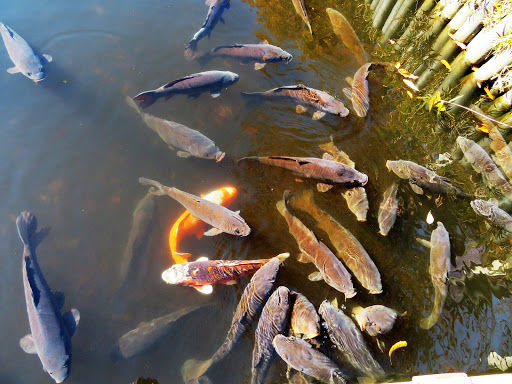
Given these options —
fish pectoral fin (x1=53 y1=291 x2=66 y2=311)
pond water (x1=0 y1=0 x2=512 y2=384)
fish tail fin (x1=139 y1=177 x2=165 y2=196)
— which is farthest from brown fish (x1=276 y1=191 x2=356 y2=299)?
fish pectoral fin (x1=53 y1=291 x2=66 y2=311)

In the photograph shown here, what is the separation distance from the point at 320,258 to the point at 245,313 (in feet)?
3.99

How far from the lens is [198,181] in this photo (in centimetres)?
533

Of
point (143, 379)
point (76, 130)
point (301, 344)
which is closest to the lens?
point (301, 344)

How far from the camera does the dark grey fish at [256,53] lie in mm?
6430

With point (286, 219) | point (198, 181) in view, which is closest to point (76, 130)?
point (198, 181)

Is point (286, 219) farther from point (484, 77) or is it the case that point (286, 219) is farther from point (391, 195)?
point (484, 77)

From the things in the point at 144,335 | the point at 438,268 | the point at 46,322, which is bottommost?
the point at 46,322

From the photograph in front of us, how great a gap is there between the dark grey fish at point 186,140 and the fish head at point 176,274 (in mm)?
1872

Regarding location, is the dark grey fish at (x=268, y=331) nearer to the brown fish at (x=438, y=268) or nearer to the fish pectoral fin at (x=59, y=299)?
the brown fish at (x=438, y=268)

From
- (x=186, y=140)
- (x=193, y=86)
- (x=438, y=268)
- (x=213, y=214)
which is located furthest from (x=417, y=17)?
(x=213, y=214)

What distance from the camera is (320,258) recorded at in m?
4.25

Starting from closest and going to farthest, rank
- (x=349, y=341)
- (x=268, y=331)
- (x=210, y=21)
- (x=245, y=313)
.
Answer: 1. (x=349, y=341)
2. (x=268, y=331)
3. (x=245, y=313)
4. (x=210, y=21)

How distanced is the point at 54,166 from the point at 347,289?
16.9ft

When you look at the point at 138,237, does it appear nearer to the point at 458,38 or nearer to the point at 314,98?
the point at 314,98
